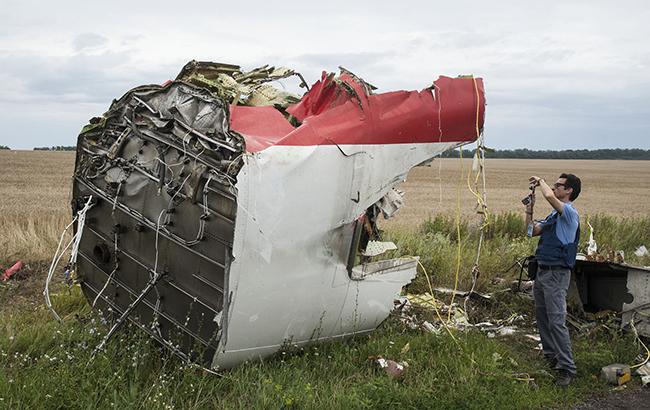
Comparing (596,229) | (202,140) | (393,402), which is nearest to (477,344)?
(393,402)

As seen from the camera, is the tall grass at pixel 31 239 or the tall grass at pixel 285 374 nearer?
the tall grass at pixel 285 374

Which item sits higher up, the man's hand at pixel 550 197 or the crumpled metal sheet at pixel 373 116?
the crumpled metal sheet at pixel 373 116

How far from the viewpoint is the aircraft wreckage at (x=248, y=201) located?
4.77 metres

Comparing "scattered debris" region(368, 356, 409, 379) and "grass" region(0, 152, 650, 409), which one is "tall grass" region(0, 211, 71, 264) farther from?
"scattered debris" region(368, 356, 409, 379)

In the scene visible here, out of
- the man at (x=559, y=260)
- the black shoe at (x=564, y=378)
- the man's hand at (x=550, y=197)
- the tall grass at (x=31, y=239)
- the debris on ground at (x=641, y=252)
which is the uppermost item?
the man's hand at (x=550, y=197)

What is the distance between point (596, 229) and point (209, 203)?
11218 mm

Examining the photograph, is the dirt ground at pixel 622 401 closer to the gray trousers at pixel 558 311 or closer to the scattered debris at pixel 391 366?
the gray trousers at pixel 558 311

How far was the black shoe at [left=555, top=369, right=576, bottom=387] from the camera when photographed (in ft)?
19.3

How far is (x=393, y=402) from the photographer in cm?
504

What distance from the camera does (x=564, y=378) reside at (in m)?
5.93

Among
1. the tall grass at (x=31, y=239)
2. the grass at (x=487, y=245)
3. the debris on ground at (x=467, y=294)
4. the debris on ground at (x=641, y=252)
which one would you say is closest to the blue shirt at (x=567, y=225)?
the debris on ground at (x=467, y=294)

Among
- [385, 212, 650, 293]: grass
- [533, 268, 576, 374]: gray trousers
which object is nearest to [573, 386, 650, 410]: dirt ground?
[533, 268, 576, 374]: gray trousers

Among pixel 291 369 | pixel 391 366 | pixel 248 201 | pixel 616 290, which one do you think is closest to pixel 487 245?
pixel 616 290

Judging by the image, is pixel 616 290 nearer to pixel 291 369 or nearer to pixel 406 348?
pixel 406 348
